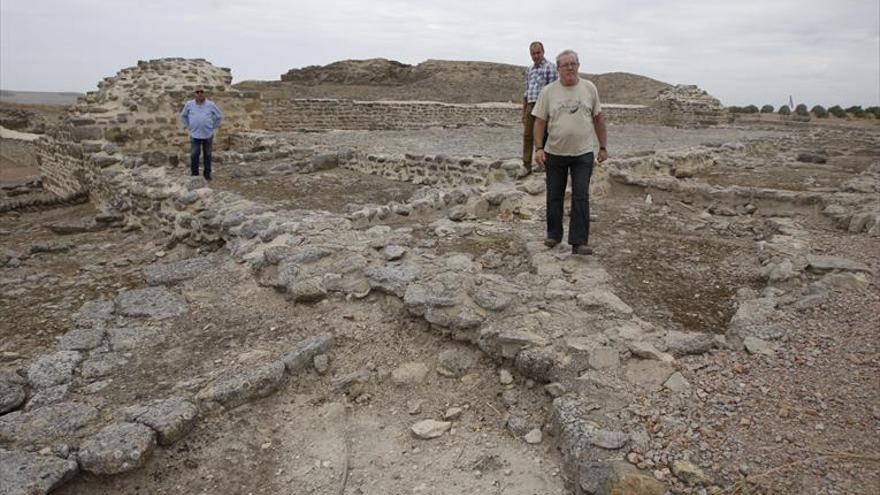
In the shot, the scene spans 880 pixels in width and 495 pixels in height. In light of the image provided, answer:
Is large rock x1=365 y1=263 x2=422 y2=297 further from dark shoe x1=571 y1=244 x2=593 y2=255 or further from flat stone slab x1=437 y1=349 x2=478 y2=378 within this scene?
dark shoe x1=571 y1=244 x2=593 y2=255

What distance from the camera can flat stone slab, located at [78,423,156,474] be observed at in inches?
113

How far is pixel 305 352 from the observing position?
3.74 metres

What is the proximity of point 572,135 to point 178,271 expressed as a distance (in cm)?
375

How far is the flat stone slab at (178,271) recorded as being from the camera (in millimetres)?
5352

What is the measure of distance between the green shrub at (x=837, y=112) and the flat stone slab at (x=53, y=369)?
2922 centimetres

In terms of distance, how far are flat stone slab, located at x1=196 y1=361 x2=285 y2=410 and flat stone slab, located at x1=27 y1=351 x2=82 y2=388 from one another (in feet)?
3.22

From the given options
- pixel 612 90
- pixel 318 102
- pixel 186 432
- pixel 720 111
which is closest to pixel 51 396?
pixel 186 432

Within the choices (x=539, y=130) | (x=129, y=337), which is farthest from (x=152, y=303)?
(x=539, y=130)

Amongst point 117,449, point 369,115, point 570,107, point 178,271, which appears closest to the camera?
point 117,449

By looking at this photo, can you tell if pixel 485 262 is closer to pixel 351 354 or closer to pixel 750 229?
pixel 351 354

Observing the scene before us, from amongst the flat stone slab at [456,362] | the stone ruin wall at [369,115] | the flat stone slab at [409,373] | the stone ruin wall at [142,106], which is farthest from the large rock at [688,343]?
the stone ruin wall at [369,115]

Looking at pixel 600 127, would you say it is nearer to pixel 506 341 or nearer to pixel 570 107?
pixel 570 107

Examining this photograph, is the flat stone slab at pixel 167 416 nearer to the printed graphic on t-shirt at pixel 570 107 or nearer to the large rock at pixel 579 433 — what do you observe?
the large rock at pixel 579 433

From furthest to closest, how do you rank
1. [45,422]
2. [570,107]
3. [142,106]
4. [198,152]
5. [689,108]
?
[689,108] → [142,106] → [198,152] → [570,107] → [45,422]
